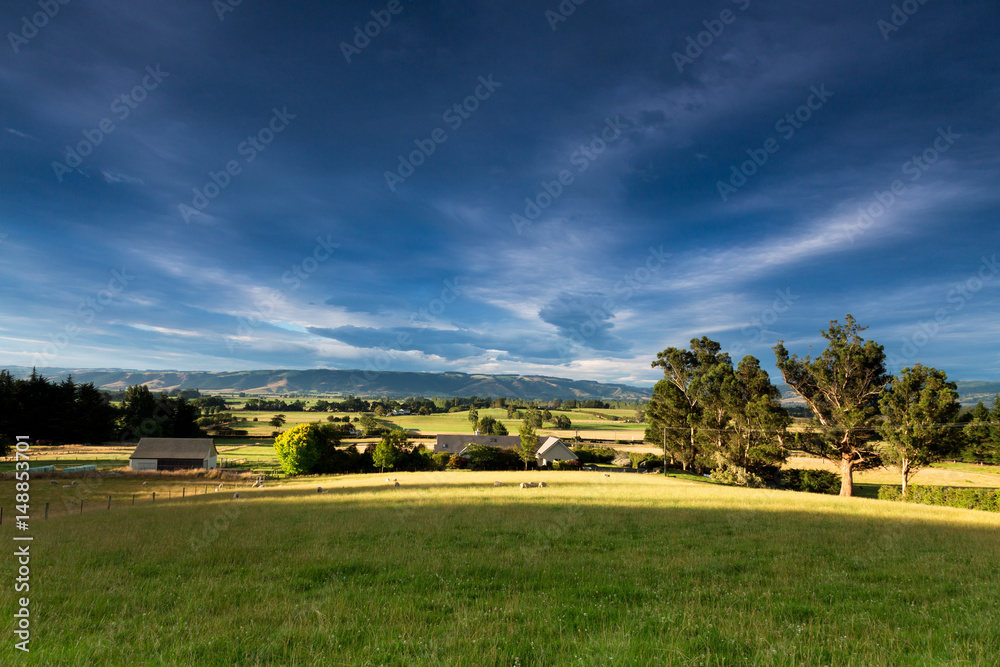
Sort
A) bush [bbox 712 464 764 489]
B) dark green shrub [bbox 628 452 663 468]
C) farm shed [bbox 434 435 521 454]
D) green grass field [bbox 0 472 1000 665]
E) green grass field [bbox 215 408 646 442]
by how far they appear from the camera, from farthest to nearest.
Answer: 1. green grass field [bbox 215 408 646 442]
2. farm shed [bbox 434 435 521 454]
3. dark green shrub [bbox 628 452 663 468]
4. bush [bbox 712 464 764 489]
5. green grass field [bbox 0 472 1000 665]

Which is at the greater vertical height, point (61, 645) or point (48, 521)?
point (61, 645)

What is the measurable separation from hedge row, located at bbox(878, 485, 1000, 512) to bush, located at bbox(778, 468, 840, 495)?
8822mm

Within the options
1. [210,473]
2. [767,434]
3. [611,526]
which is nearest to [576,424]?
[767,434]

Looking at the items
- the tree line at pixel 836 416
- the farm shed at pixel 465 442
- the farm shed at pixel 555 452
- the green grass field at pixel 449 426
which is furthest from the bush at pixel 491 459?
the green grass field at pixel 449 426

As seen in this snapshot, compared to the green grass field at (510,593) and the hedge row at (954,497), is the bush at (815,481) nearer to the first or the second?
the hedge row at (954,497)

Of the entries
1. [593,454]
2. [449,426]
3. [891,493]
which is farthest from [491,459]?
[449,426]

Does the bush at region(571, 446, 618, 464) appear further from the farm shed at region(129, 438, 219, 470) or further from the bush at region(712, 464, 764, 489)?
the farm shed at region(129, 438, 219, 470)

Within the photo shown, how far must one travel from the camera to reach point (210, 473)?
2387 inches

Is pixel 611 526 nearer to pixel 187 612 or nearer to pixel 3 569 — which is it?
pixel 187 612

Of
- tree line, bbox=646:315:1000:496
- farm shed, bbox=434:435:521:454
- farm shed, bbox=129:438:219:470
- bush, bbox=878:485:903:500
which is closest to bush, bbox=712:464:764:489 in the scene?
tree line, bbox=646:315:1000:496

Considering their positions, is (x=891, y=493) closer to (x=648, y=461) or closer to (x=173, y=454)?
(x=648, y=461)

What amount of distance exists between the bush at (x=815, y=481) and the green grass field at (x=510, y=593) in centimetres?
3704

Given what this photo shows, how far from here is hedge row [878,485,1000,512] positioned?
33.4 metres

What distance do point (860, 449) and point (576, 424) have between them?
12673cm
